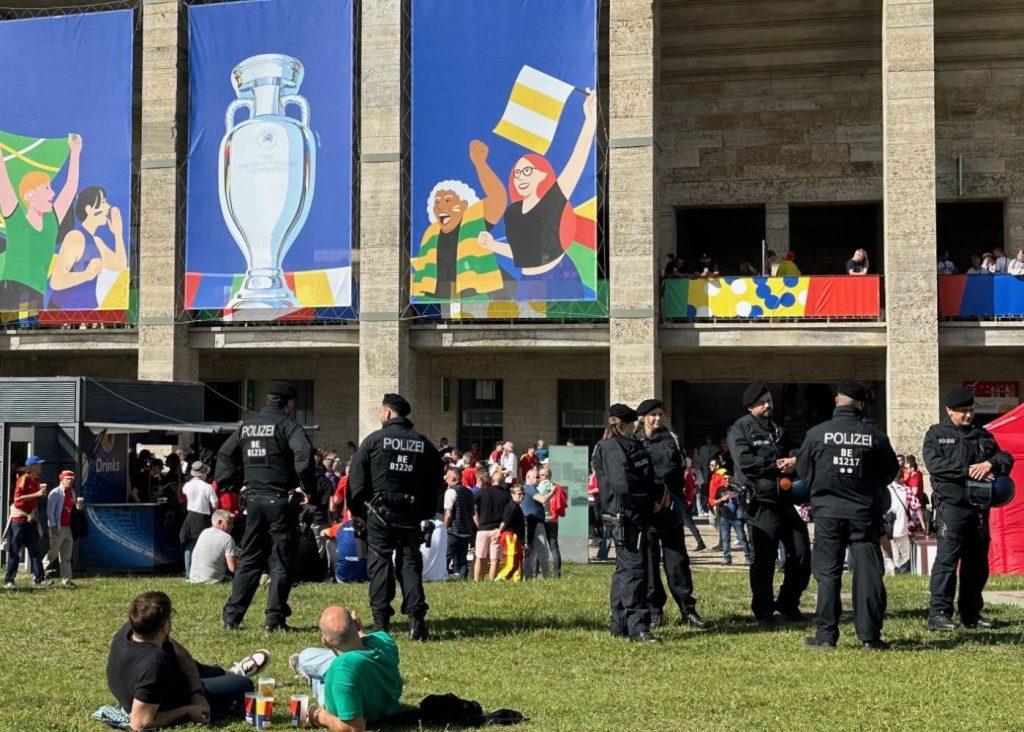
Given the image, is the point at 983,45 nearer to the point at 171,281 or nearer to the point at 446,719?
the point at 171,281

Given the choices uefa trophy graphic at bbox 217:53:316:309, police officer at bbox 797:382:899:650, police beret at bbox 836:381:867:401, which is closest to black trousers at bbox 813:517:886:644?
police officer at bbox 797:382:899:650

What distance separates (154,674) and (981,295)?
2154cm

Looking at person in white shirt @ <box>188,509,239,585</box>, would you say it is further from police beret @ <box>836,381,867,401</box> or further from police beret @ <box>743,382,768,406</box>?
police beret @ <box>836,381,867,401</box>

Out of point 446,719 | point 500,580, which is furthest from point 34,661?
point 500,580

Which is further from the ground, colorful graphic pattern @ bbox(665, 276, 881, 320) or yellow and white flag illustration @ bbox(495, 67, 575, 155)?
yellow and white flag illustration @ bbox(495, 67, 575, 155)

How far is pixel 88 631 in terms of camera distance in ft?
34.9

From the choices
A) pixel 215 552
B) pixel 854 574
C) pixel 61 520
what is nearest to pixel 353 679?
pixel 854 574

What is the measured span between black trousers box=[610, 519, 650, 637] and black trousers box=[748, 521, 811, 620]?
3.71 feet

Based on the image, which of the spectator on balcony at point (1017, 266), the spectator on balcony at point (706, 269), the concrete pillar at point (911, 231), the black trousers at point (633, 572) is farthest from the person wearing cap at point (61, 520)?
the spectator on balcony at point (1017, 266)

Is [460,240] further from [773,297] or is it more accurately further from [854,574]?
[854,574]

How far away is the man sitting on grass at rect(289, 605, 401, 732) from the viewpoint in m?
6.35

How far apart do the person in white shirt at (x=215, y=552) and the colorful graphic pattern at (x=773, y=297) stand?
13099mm

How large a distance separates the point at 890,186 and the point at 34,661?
19.5 meters

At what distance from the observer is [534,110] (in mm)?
25141
